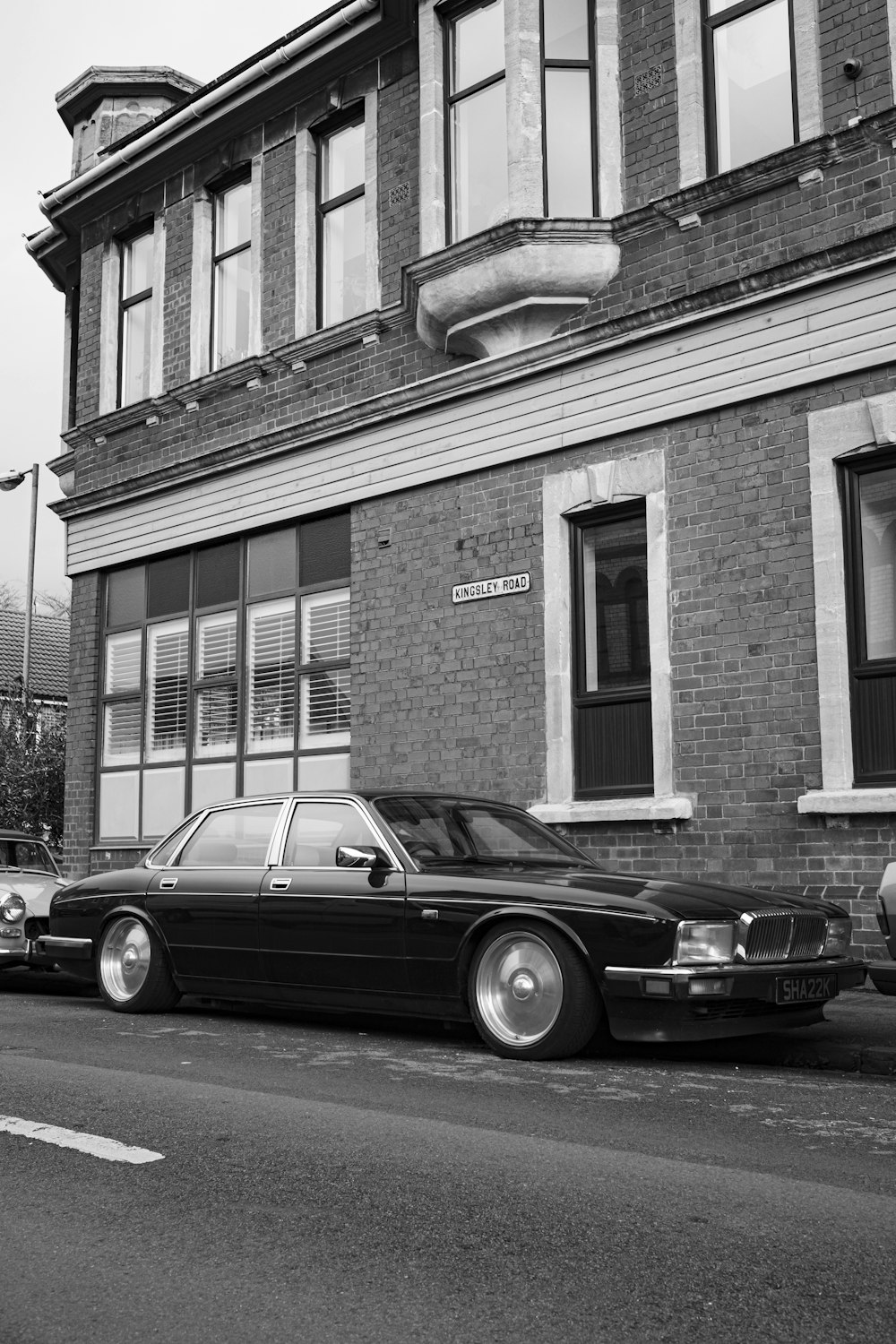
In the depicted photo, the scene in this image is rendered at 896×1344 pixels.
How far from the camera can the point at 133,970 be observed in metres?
9.77

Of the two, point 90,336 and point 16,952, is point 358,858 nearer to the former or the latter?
point 16,952

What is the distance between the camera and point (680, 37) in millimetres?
12836

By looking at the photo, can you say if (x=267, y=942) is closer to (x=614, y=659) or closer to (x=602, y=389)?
(x=614, y=659)

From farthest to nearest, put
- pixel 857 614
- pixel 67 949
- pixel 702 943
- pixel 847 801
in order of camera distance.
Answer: pixel 857 614 → pixel 847 801 → pixel 67 949 → pixel 702 943

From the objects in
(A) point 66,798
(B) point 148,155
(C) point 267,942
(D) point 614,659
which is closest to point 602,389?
(D) point 614,659

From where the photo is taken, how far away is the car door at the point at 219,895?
9.05 meters

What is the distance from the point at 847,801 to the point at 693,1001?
433 centimetres

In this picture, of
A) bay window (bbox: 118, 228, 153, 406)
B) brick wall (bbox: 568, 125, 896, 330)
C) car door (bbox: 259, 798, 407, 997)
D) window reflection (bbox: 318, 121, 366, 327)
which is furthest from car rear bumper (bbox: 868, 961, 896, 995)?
bay window (bbox: 118, 228, 153, 406)

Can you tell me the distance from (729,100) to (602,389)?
2.60 m

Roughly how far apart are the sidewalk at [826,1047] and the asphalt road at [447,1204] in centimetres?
27

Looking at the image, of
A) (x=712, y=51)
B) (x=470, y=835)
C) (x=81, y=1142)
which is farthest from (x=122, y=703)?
(x=81, y=1142)

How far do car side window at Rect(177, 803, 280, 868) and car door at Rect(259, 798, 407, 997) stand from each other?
0.21 m

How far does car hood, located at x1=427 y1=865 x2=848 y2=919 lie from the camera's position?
23.9 feet

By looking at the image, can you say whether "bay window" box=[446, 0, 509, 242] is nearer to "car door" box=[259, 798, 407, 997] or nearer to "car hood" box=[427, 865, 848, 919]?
"car door" box=[259, 798, 407, 997]
